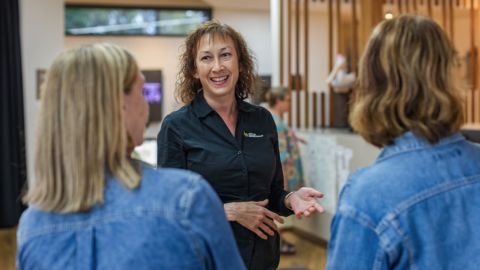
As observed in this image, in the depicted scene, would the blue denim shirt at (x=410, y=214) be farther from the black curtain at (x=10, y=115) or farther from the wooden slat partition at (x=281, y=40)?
the black curtain at (x=10, y=115)

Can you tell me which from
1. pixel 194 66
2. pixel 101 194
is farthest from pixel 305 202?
pixel 101 194

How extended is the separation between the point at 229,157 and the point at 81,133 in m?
0.84

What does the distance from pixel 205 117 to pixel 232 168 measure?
198 mm

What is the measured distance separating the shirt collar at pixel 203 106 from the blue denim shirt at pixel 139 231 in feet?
2.75

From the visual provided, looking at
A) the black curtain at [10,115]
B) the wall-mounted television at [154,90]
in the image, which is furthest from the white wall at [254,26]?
the black curtain at [10,115]

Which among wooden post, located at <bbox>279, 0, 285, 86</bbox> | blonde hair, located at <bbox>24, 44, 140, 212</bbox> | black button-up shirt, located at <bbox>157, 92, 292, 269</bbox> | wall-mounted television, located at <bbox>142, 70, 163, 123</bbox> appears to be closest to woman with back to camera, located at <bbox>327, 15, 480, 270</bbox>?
blonde hair, located at <bbox>24, 44, 140, 212</bbox>

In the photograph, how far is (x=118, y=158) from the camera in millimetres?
1117

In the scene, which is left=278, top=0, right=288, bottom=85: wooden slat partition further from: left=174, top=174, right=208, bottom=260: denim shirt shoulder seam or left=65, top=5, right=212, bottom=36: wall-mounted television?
left=174, top=174, right=208, bottom=260: denim shirt shoulder seam

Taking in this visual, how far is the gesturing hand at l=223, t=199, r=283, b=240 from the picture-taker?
1.82 metres

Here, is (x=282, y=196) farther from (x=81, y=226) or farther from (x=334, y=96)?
(x=334, y=96)

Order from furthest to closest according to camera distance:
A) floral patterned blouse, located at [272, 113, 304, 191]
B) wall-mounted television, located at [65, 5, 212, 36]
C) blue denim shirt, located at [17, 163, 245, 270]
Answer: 1. wall-mounted television, located at [65, 5, 212, 36]
2. floral patterned blouse, located at [272, 113, 304, 191]
3. blue denim shirt, located at [17, 163, 245, 270]

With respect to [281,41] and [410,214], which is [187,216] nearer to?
[410,214]

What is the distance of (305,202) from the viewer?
5.97 ft

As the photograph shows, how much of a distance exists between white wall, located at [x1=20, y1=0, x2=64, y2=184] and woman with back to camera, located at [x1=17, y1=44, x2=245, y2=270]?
5926 mm
